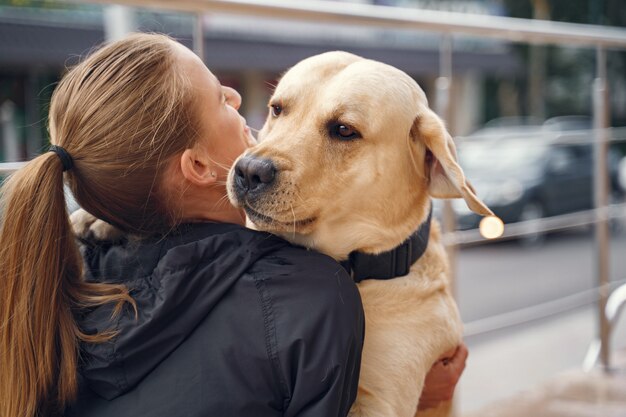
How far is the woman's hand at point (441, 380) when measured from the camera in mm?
1739

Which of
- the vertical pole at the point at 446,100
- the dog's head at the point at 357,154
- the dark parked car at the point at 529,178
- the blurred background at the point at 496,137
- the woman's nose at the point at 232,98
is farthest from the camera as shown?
the dark parked car at the point at 529,178

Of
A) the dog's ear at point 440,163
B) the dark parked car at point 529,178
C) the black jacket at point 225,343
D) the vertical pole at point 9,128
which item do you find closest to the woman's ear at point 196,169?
the black jacket at point 225,343

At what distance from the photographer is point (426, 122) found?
68.3 inches

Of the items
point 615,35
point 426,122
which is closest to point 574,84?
point 615,35

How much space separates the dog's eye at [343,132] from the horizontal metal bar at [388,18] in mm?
613

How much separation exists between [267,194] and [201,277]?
0.30m

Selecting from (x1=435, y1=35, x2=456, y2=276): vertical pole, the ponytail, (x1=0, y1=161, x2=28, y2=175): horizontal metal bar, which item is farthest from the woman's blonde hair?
(x1=435, y1=35, x2=456, y2=276): vertical pole

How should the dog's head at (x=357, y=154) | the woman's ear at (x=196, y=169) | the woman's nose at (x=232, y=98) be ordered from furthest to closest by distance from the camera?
the woman's nose at (x=232, y=98)
the dog's head at (x=357, y=154)
the woman's ear at (x=196, y=169)

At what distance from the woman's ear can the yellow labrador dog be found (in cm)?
6

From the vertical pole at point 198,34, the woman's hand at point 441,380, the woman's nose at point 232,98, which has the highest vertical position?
the vertical pole at point 198,34

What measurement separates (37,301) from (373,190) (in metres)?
0.79

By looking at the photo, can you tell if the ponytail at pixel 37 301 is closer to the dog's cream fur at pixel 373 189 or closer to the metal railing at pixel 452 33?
the dog's cream fur at pixel 373 189

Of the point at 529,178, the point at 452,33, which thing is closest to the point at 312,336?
the point at 452,33

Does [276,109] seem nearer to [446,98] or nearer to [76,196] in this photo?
[76,196]
